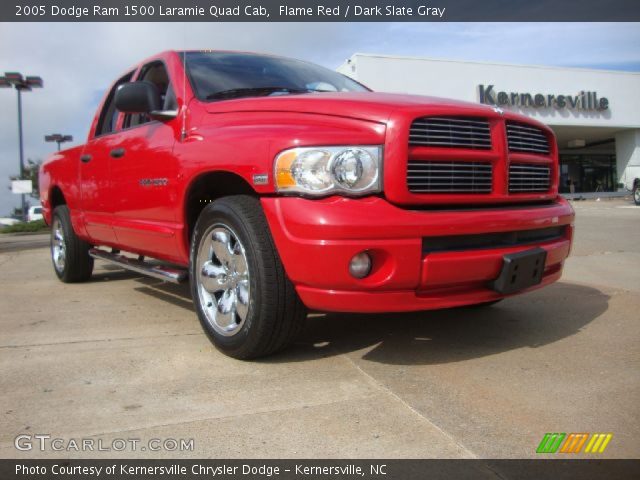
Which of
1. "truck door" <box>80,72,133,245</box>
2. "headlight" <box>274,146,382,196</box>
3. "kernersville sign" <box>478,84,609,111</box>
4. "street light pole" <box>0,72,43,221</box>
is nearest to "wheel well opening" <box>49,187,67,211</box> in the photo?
"truck door" <box>80,72,133,245</box>

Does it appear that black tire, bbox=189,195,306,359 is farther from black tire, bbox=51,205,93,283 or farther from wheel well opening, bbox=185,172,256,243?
black tire, bbox=51,205,93,283

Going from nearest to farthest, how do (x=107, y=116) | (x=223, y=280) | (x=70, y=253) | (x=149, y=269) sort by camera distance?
(x=223, y=280) → (x=149, y=269) → (x=107, y=116) → (x=70, y=253)

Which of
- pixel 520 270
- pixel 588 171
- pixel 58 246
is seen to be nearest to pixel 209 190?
pixel 520 270

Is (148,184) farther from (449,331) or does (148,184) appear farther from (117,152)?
(449,331)

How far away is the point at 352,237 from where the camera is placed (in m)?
2.63

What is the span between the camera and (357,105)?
9.48 feet

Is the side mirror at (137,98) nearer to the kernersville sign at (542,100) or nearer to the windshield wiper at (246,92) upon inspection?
the windshield wiper at (246,92)

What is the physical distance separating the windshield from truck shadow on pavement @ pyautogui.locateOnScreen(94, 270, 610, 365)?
161 cm

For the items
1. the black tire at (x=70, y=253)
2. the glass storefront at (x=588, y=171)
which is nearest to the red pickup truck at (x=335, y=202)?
the black tire at (x=70, y=253)

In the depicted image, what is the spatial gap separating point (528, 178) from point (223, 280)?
185 centimetres

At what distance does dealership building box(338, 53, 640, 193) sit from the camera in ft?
85.6

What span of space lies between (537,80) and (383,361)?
1162 inches

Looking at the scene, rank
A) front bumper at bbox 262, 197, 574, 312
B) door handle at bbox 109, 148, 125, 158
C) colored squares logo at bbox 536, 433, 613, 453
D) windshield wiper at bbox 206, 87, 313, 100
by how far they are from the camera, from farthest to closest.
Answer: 1. door handle at bbox 109, 148, 125, 158
2. windshield wiper at bbox 206, 87, 313, 100
3. front bumper at bbox 262, 197, 574, 312
4. colored squares logo at bbox 536, 433, 613, 453

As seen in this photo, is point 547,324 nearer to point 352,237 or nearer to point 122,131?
point 352,237
